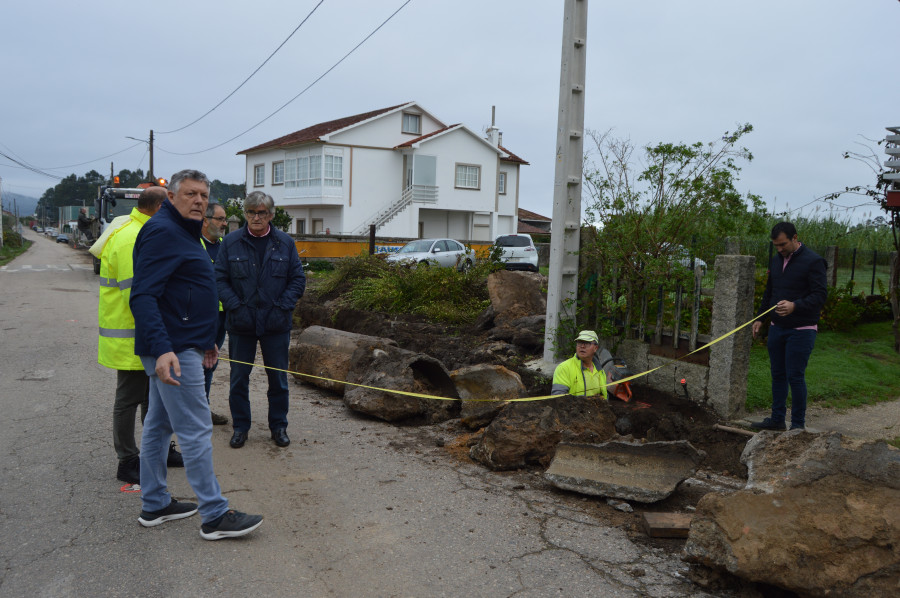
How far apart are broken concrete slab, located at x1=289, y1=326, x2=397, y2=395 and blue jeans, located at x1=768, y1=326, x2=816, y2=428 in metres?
3.93

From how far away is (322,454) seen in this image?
547cm

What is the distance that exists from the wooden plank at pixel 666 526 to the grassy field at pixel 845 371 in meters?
3.18

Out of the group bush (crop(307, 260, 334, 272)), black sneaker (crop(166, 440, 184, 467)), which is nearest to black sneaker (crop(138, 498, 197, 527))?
black sneaker (crop(166, 440, 184, 467))

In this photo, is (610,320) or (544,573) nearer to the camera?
(544,573)

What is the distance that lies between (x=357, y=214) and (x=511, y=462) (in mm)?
35292

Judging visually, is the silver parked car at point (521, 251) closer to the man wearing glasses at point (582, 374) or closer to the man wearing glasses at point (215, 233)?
the man wearing glasses at point (582, 374)

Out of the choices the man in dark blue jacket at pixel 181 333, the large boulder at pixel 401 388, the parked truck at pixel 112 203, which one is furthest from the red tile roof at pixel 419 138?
the man in dark blue jacket at pixel 181 333

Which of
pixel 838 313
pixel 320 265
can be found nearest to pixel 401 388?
pixel 838 313

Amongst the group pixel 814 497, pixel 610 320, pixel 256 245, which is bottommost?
pixel 814 497

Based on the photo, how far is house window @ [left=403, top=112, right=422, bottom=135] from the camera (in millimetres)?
40938

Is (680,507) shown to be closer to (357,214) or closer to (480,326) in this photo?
(480,326)

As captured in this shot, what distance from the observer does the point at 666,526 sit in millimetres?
4016

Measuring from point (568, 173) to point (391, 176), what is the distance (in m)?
33.9

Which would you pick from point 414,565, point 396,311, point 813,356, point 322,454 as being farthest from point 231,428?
point 813,356
